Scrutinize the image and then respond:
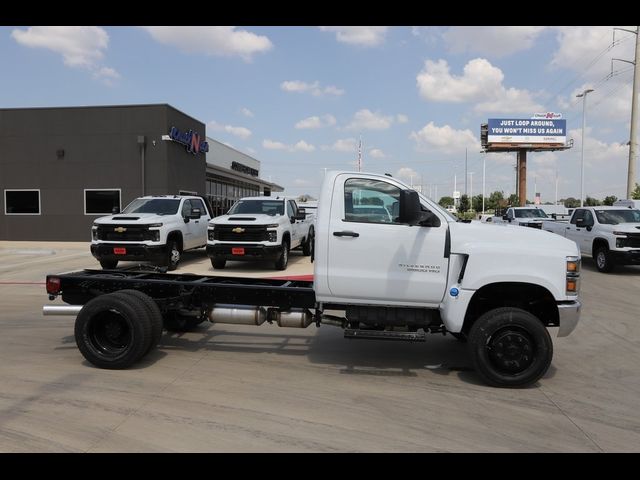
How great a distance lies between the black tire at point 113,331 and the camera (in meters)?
5.48

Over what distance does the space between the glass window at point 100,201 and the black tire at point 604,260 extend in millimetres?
18906

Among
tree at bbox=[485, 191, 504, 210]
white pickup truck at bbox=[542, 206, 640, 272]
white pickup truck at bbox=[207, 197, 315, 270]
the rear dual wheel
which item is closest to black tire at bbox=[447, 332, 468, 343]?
the rear dual wheel

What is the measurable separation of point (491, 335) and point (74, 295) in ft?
15.9

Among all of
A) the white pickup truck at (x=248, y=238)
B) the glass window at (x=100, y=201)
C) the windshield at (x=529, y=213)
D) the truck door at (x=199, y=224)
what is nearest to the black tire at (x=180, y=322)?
the white pickup truck at (x=248, y=238)

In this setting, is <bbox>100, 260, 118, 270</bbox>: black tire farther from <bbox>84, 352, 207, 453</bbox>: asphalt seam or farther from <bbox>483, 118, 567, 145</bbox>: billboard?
<bbox>483, 118, 567, 145</bbox>: billboard

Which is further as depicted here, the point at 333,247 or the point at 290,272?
the point at 290,272

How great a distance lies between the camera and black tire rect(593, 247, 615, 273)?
570 inches

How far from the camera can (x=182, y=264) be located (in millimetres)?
15070

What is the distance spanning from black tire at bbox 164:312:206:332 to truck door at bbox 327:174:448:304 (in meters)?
2.51

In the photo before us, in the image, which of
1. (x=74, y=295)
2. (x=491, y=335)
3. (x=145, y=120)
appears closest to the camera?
(x=491, y=335)

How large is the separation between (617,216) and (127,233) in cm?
1397
